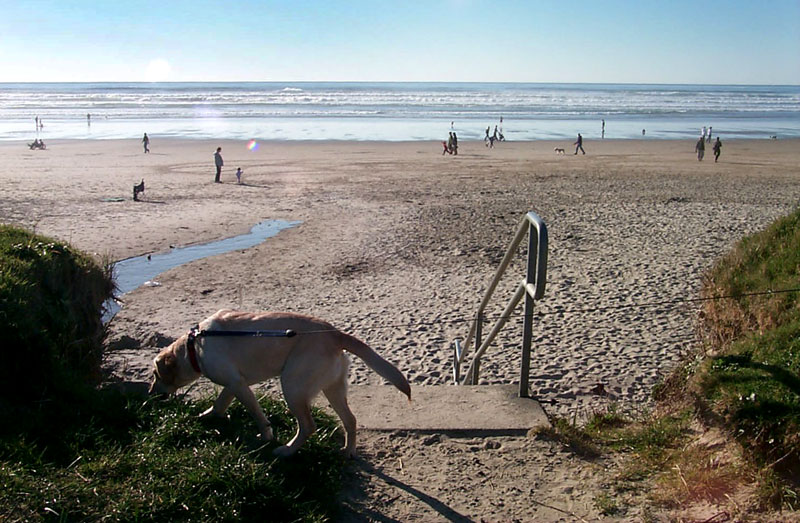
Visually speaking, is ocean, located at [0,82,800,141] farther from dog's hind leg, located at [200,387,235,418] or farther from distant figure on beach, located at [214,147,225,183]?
dog's hind leg, located at [200,387,235,418]

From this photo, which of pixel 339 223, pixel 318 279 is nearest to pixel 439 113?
pixel 339 223

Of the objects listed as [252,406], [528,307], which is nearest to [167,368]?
[252,406]

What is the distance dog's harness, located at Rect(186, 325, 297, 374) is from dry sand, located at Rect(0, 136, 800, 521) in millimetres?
984

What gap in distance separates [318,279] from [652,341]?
19.6 feet

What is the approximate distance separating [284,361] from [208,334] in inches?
19.7

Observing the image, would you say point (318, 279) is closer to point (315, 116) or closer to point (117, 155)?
point (117, 155)

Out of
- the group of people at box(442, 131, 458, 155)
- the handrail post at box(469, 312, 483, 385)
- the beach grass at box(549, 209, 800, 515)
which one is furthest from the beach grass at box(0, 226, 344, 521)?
the group of people at box(442, 131, 458, 155)

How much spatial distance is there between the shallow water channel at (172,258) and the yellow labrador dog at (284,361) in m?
7.64

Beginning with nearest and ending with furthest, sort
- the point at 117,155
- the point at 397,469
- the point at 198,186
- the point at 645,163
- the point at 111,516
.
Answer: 1. the point at 111,516
2. the point at 397,469
3. the point at 198,186
4. the point at 645,163
5. the point at 117,155

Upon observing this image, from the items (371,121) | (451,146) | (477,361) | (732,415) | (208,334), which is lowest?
(477,361)

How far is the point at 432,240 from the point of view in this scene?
50.7 feet

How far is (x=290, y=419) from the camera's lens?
4531mm

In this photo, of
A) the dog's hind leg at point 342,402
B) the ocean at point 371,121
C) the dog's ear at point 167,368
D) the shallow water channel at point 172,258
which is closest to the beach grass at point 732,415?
the dog's hind leg at point 342,402

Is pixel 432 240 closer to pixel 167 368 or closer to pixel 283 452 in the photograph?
pixel 167 368
